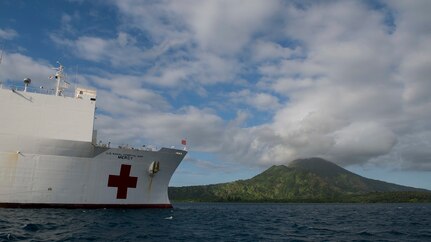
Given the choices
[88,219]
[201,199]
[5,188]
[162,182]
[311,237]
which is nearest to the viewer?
[311,237]

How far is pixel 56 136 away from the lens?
24281 mm

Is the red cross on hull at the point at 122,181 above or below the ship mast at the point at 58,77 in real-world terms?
below

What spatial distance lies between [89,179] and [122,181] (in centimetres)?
245

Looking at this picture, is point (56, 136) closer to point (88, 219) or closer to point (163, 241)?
point (88, 219)

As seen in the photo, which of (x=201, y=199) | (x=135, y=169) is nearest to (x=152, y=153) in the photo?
(x=135, y=169)

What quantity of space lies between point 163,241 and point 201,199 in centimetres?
16658

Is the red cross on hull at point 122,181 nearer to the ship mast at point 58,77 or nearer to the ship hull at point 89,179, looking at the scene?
the ship hull at point 89,179

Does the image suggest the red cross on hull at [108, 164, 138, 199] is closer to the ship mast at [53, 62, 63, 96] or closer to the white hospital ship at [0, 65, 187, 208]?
the white hospital ship at [0, 65, 187, 208]

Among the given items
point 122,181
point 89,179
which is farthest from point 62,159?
point 122,181

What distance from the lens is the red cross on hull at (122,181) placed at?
26070mm

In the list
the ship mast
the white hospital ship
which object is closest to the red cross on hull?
the white hospital ship

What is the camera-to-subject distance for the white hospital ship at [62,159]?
2316 centimetres

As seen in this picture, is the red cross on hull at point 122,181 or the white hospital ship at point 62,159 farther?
the red cross on hull at point 122,181

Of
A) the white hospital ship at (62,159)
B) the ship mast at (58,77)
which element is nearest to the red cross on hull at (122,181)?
the white hospital ship at (62,159)
